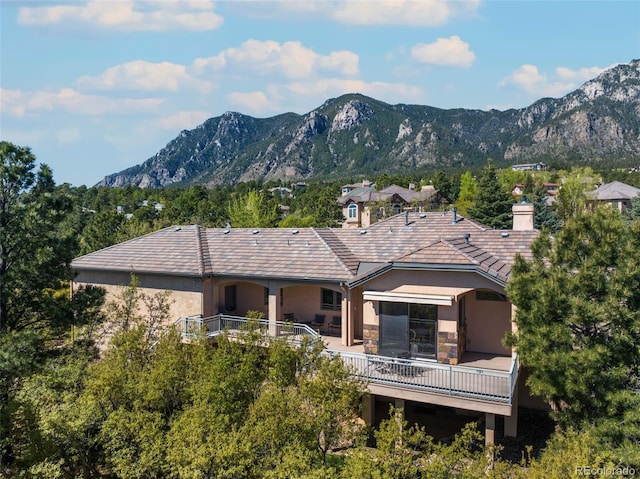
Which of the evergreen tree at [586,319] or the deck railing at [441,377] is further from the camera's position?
the deck railing at [441,377]

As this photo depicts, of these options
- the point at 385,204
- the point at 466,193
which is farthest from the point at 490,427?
the point at 466,193

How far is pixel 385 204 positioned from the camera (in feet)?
212

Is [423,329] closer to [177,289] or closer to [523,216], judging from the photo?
[523,216]

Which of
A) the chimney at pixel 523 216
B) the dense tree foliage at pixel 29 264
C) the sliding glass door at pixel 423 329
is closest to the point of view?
the dense tree foliage at pixel 29 264

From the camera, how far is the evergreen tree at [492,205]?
193ft

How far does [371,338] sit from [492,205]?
156 feet

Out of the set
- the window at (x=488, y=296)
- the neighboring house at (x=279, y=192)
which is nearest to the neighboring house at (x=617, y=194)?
the window at (x=488, y=296)

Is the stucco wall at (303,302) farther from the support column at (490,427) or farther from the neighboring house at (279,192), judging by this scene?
the neighboring house at (279,192)

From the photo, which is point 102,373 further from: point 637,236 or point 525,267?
point 637,236

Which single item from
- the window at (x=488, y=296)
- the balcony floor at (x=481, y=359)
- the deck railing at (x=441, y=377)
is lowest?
the balcony floor at (x=481, y=359)

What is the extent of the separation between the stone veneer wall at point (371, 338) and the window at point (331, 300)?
4569 mm

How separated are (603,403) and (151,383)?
1171 cm

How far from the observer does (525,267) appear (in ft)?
Answer: 41.5

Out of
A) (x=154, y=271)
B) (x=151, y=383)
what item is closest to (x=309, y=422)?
(x=151, y=383)
